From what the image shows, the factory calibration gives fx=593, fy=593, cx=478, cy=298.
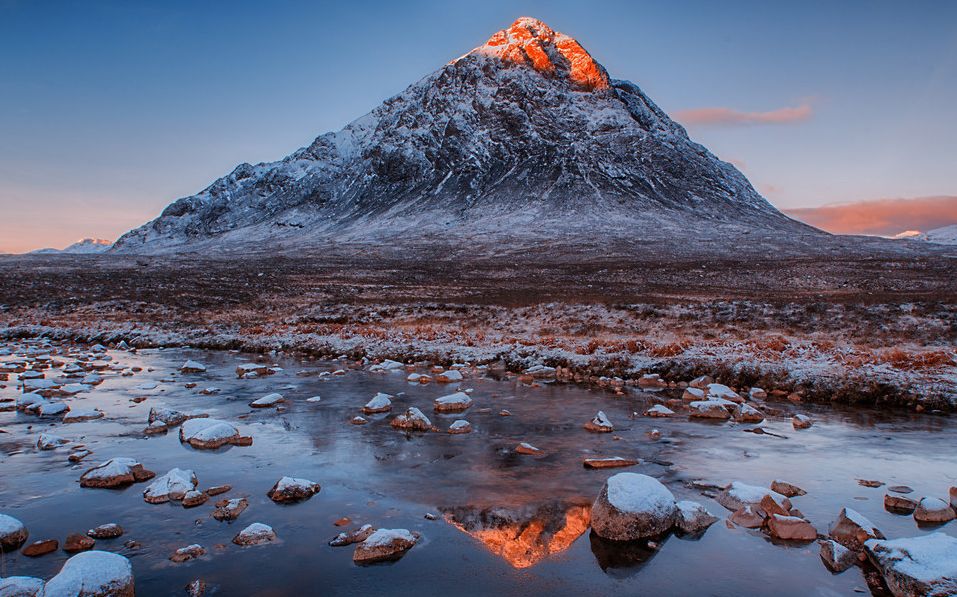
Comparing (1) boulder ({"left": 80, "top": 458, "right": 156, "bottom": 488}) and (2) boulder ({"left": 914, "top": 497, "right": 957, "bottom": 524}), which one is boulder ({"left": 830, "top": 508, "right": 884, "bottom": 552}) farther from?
(1) boulder ({"left": 80, "top": 458, "right": 156, "bottom": 488})

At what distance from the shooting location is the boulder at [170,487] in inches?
401

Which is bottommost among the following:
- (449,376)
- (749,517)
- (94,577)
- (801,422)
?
(801,422)

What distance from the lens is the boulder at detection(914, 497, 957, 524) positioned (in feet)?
31.5

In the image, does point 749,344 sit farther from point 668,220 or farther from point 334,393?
point 668,220

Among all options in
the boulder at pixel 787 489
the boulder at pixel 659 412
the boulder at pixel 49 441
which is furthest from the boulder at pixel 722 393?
the boulder at pixel 49 441

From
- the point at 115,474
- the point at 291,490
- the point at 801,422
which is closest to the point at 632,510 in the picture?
the point at 291,490

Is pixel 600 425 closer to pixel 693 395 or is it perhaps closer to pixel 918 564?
pixel 693 395

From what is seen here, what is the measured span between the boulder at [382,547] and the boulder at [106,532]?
363cm

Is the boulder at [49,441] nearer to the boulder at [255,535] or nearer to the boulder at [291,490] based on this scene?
the boulder at [291,490]

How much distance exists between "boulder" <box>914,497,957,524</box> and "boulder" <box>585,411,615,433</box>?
21.3 feet

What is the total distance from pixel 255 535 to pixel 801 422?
1362 centimetres

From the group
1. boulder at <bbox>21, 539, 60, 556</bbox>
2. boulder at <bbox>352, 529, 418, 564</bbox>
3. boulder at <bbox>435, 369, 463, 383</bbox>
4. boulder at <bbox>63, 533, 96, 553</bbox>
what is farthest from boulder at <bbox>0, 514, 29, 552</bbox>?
boulder at <bbox>435, 369, 463, 383</bbox>

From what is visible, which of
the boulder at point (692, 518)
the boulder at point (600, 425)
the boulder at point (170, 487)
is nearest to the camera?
the boulder at point (692, 518)

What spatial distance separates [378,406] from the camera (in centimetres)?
1683
